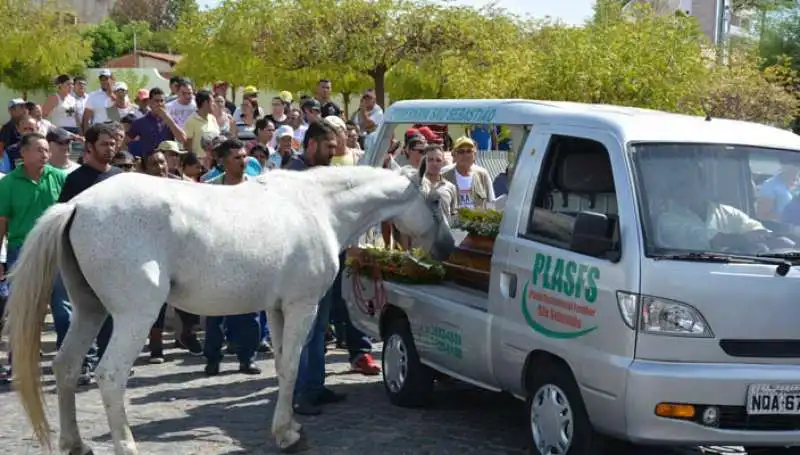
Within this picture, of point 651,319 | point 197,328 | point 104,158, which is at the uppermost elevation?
point 104,158

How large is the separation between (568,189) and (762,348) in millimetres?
1599

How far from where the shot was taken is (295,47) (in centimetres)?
2848

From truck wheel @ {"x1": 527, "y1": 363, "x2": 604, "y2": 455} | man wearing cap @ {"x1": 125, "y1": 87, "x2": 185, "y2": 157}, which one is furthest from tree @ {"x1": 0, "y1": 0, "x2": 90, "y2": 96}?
truck wheel @ {"x1": 527, "y1": 363, "x2": 604, "y2": 455}

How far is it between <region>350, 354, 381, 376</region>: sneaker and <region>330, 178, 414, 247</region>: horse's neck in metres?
2.31

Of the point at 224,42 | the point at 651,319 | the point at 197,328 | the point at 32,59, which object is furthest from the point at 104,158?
the point at 32,59

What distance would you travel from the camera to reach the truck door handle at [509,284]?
7.06 metres

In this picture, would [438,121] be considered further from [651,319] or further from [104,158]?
[651,319]

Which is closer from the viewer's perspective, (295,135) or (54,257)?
(54,257)

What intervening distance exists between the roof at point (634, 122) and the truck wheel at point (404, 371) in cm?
173

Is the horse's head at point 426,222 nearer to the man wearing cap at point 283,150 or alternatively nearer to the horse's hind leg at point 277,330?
the horse's hind leg at point 277,330

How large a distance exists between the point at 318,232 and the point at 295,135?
8.48 metres

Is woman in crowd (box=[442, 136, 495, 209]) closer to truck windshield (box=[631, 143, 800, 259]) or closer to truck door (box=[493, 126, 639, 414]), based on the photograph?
truck door (box=[493, 126, 639, 414])

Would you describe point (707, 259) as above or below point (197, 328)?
above

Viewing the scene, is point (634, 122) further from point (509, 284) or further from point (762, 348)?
point (762, 348)
